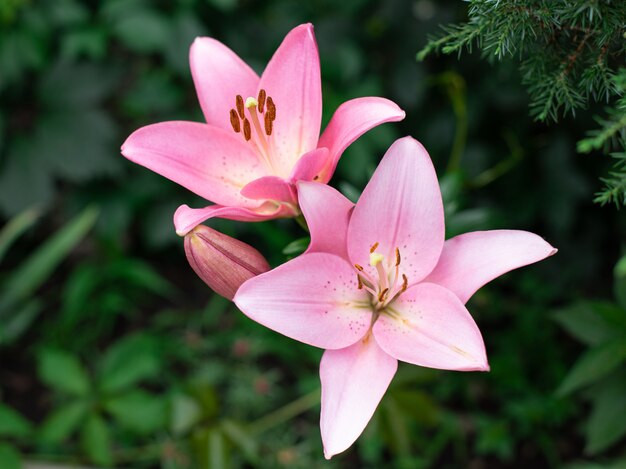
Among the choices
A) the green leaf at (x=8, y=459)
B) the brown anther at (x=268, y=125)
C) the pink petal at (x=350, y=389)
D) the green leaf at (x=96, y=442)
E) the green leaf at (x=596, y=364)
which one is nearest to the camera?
the pink petal at (x=350, y=389)

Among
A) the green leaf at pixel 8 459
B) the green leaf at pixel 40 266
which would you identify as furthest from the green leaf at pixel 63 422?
the green leaf at pixel 40 266

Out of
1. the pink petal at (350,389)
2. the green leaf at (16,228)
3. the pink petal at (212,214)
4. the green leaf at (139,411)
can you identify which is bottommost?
the green leaf at (139,411)

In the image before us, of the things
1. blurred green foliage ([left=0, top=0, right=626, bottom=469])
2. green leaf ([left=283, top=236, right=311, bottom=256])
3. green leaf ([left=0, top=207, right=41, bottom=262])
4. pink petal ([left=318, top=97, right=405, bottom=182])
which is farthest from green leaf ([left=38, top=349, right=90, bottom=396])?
pink petal ([left=318, top=97, right=405, bottom=182])

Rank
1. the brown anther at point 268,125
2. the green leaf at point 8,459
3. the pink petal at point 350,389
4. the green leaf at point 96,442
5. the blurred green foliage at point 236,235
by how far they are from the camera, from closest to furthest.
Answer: the pink petal at point 350,389 < the brown anther at point 268,125 < the green leaf at point 8,459 < the green leaf at point 96,442 < the blurred green foliage at point 236,235

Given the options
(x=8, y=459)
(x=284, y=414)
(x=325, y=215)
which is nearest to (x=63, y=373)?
(x=8, y=459)

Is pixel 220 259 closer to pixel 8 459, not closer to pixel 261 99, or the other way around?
pixel 261 99

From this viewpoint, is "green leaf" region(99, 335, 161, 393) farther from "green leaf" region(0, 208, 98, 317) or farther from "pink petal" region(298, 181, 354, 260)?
"pink petal" region(298, 181, 354, 260)

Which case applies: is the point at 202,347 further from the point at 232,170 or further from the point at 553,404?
the point at 232,170

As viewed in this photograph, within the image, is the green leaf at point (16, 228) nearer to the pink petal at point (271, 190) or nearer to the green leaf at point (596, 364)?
the pink petal at point (271, 190)
